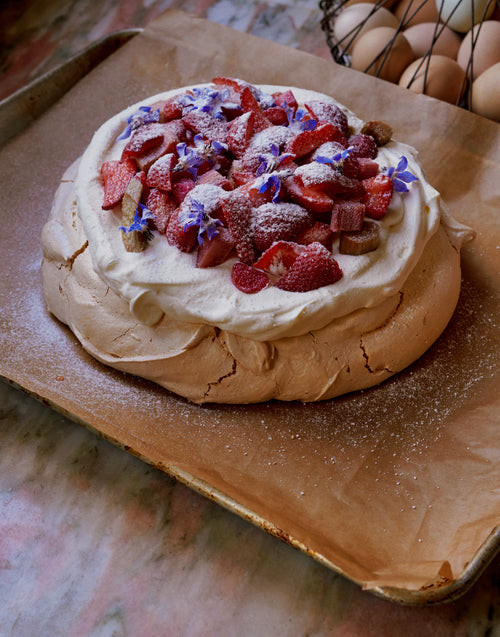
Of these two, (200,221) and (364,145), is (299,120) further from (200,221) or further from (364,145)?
(200,221)

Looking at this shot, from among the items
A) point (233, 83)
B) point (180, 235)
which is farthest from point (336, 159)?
point (233, 83)

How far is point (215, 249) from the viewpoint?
153 centimetres

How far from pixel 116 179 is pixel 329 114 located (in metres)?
0.61

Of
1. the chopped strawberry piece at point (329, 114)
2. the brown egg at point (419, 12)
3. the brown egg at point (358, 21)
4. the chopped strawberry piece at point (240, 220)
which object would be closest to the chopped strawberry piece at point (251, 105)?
the chopped strawberry piece at point (329, 114)

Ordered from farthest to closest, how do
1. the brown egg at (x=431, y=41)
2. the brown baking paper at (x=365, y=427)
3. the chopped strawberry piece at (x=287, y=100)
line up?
the brown egg at (x=431, y=41) → the chopped strawberry piece at (x=287, y=100) → the brown baking paper at (x=365, y=427)

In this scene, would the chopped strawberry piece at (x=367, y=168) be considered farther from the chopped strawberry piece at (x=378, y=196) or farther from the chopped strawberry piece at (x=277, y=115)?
the chopped strawberry piece at (x=277, y=115)

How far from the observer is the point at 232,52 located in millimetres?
2557

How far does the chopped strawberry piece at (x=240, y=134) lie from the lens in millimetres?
1713

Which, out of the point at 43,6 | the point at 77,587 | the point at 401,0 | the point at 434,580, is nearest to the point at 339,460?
the point at 434,580

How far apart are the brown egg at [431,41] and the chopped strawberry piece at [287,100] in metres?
0.79

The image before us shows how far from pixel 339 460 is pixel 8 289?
1104mm

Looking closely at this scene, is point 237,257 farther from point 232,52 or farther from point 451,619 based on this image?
point 232,52

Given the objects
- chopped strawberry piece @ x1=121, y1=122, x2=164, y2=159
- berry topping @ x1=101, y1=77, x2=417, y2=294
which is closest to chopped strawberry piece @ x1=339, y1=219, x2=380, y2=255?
berry topping @ x1=101, y1=77, x2=417, y2=294

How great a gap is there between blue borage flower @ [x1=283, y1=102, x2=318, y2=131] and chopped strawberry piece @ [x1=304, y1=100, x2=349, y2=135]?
0.09 feet
